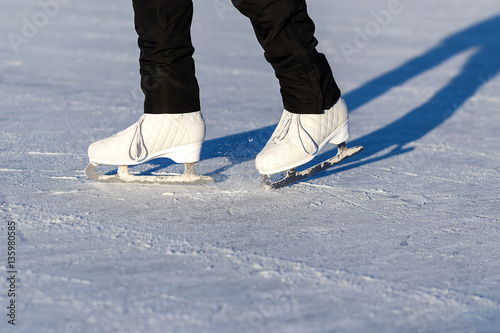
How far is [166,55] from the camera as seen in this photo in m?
2.20

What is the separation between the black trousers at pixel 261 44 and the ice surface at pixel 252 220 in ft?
0.95

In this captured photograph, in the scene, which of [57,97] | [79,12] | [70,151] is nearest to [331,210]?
[70,151]

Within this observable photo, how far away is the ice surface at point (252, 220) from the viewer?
4.61ft

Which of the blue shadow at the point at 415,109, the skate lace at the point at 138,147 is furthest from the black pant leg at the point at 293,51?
the skate lace at the point at 138,147

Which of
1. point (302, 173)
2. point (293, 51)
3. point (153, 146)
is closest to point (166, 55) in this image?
point (153, 146)

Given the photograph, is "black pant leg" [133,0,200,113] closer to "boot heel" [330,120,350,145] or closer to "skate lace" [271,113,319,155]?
"skate lace" [271,113,319,155]

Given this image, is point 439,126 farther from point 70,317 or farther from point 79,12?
point 79,12

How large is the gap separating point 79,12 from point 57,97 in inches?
146

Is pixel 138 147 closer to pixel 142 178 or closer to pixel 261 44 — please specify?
pixel 142 178

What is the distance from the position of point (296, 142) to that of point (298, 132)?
0.03 metres

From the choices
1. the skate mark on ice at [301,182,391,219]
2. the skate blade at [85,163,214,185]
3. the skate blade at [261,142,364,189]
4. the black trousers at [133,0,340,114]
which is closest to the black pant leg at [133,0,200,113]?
the black trousers at [133,0,340,114]

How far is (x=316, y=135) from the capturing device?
7.41ft

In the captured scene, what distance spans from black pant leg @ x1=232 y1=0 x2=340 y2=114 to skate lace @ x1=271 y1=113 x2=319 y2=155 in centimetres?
3

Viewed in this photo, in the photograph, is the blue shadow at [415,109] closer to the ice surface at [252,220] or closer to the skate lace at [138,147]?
the ice surface at [252,220]
